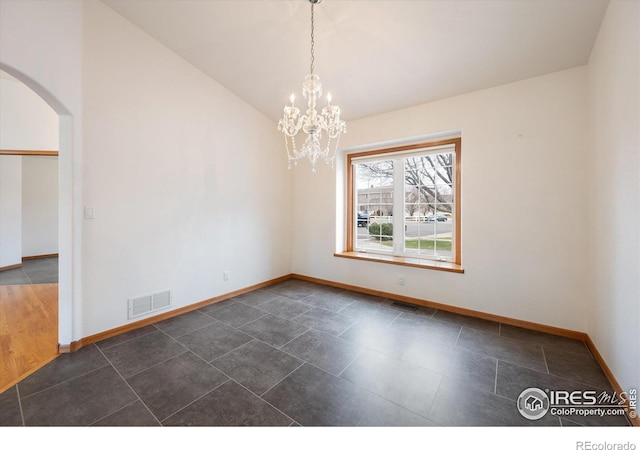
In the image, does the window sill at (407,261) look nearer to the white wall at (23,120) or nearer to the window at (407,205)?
the window at (407,205)

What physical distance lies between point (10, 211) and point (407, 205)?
8185mm

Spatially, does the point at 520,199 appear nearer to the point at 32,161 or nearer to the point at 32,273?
the point at 32,273

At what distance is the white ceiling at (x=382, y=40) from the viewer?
2127mm

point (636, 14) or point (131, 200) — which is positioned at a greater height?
point (636, 14)

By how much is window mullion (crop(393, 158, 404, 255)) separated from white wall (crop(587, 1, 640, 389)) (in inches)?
78.8

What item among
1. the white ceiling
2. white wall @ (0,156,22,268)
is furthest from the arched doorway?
white wall @ (0,156,22,268)

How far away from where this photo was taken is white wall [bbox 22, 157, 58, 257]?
646 cm

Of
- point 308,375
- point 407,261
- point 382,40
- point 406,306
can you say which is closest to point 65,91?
point 382,40

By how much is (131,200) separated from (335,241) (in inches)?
112

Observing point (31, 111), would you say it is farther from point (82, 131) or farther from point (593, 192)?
point (593, 192)

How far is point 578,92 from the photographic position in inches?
98.4

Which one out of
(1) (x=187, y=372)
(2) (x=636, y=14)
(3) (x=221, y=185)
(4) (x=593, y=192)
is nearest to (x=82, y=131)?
(3) (x=221, y=185)
